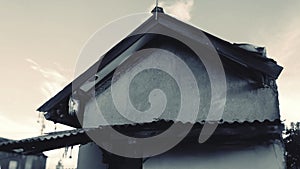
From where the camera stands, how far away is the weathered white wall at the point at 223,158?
5.27 meters

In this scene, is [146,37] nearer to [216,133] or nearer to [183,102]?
[183,102]

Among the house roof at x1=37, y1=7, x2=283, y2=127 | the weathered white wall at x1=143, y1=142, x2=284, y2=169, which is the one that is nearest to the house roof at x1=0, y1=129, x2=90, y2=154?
the weathered white wall at x1=143, y1=142, x2=284, y2=169

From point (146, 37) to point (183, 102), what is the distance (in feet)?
7.82

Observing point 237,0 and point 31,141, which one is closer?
point 31,141

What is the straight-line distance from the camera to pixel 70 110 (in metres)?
8.68

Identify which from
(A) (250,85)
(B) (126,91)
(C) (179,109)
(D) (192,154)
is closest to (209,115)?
(C) (179,109)

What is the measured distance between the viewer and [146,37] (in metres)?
8.85

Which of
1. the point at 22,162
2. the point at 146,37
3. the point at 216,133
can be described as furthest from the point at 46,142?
the point at 22,162

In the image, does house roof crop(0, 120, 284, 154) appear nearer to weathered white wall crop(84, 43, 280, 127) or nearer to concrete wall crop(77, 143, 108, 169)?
weathered white wall crop(84, 43, 280, 127)

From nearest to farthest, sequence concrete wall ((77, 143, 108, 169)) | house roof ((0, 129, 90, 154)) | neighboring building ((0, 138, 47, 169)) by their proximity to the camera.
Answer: house roof ((0, 129, 90, 154)), concrete wall ((77, 143, 108, 169)), neighboring building ((0, 138, 47, 169))

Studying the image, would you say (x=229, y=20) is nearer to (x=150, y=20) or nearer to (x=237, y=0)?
(x=237, y=0)

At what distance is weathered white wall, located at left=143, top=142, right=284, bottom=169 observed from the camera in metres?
5.27

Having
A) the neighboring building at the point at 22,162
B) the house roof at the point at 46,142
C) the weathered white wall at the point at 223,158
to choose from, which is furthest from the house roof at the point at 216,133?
the neighboring building at the point at 22,162

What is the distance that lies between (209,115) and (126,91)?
2.50 m
